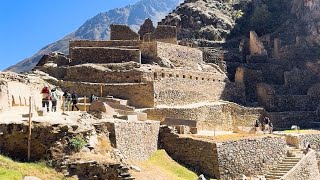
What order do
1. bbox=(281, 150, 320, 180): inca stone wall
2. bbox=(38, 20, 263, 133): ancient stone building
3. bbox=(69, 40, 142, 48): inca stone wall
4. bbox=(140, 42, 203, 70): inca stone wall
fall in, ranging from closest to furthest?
bbox=(281, 150, 320, 180): inca stone wall
bbox=(38, 20, 263, 133): ancient stone building
bbox=(140, 42, 203, 70): inca stone wall
bbox=(69, 40, 142, 48): inca stone wall

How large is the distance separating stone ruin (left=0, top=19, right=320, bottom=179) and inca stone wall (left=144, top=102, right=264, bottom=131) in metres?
0.06

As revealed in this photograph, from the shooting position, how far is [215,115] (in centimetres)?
3161

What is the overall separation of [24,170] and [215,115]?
17791 millimetres

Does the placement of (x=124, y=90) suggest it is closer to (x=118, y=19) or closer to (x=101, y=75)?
(x=101, y=75)

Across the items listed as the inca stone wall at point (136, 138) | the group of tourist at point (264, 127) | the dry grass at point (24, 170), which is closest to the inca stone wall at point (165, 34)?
the group of tourist at point (264, 127)

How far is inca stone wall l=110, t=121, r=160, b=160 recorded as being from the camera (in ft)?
65.7

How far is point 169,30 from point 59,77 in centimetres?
1124

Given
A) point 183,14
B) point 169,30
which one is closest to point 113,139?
point 169,30

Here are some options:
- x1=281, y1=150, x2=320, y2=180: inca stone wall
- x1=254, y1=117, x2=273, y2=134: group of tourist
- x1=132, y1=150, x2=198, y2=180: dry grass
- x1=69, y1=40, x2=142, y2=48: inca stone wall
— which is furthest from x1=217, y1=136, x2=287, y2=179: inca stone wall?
x1=69, y1=40, x2=142, y2=48: inca stone wall

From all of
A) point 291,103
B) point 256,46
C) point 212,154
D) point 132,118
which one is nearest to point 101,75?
point 132,118

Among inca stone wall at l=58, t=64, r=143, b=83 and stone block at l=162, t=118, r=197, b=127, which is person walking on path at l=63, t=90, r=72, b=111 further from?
inca stone wall at l=58, t=64, r=143, b=83

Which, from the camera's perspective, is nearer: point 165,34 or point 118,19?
point 165,34

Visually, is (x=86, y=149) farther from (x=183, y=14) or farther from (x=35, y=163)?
(x=183, y=14)

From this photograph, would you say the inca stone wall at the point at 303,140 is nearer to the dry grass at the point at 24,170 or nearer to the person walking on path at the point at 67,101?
the person walking on path at the point at 67,101
